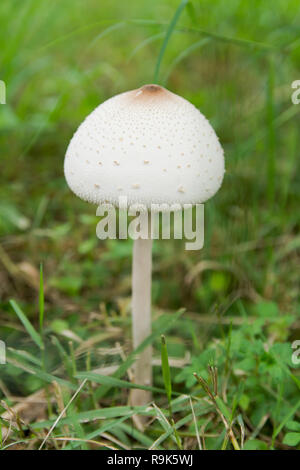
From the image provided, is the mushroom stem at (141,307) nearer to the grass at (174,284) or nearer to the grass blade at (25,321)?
the grass at (174,284)

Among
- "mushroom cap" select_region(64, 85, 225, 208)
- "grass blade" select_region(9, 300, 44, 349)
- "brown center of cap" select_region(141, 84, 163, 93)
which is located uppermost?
"brown center of cap" select_region(141, 84, 163, 93)

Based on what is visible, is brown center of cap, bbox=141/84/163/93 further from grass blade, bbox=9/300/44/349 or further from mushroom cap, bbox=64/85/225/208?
grass blade, bbox=9/300/44/349

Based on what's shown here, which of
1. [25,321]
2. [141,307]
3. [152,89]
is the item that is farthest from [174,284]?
[152,89]

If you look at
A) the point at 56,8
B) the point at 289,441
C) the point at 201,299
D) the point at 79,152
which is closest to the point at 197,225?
the point at 201,299

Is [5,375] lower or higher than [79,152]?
lower

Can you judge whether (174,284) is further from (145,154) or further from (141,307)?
(145,154)

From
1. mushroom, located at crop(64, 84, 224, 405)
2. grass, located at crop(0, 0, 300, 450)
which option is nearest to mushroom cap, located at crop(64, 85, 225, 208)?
mushroom, located at crop(64, 84, 224, 405)

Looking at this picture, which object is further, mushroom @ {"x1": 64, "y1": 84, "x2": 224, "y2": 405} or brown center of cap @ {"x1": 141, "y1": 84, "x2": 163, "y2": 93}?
brown center of cap @ {"x1": 141, "y1": 84, "x2": 163, "y2": 93}

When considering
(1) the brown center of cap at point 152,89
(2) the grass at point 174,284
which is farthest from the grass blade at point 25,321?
(1) the brown center of cap at point 152,89

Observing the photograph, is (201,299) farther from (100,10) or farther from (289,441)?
(100,10)
